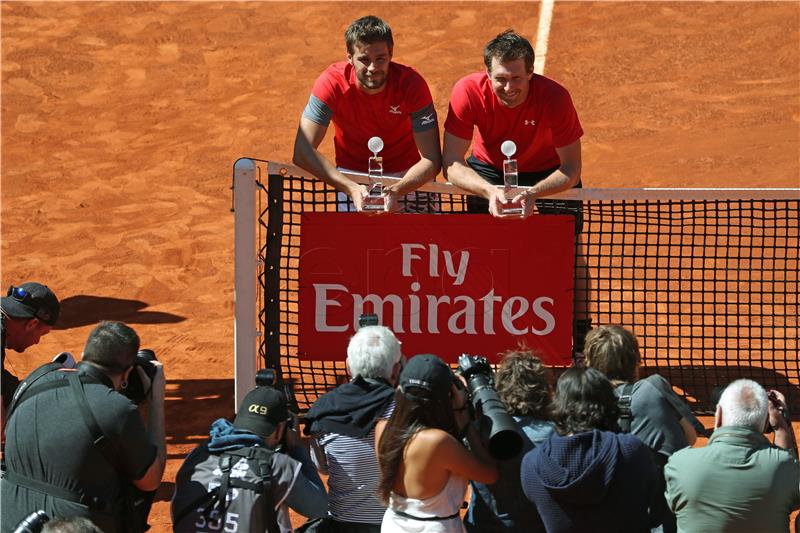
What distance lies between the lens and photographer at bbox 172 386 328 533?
17.6ft

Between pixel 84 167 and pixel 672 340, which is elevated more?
pixel 84 167

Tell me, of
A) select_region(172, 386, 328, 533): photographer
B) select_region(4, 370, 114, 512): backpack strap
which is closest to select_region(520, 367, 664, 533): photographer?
select_region(172, 386, 328, 533): photographer

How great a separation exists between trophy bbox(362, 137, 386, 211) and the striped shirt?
2.45 m

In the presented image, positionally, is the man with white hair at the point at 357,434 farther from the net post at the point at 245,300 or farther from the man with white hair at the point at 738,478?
the net post at the point at 245,300

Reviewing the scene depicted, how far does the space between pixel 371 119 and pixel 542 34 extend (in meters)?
11.6

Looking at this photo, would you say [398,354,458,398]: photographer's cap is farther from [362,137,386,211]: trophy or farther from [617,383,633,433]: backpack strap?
[362,137,386,211]: trophy

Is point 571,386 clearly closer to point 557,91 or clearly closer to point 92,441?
point 92,441

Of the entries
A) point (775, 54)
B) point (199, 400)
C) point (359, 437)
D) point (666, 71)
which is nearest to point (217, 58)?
point (666, 71)

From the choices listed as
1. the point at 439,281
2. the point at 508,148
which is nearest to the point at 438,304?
the point at 439,281

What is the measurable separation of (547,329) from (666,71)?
1041cm

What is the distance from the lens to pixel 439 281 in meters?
8.62

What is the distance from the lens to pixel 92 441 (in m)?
5.40

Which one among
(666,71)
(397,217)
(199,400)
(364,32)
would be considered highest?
(666,71)

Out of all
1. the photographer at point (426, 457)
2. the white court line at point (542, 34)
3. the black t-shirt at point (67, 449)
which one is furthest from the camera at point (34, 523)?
the white court line at point (542, 34)
